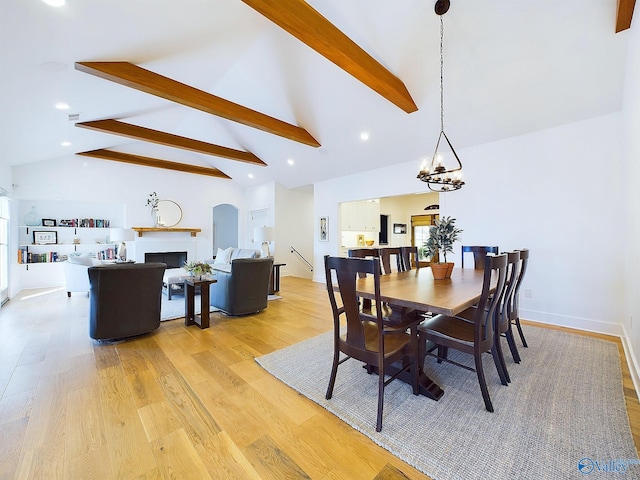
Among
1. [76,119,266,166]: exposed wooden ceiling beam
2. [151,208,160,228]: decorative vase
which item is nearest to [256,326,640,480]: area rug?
[76,119,266,166]: exposed wooden ceiling beam

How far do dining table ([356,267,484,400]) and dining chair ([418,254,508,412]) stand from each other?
12 centimetres

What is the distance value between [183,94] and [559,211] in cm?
537

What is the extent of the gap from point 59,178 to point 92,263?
266cm

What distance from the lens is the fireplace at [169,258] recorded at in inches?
292

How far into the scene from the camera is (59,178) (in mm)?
6191

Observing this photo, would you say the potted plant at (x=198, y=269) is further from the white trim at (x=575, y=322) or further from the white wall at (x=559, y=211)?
the white trim at (x=575, y=322)

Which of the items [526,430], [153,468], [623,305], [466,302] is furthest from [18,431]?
[623,305]

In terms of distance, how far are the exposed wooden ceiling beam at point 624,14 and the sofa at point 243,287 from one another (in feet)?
14.4

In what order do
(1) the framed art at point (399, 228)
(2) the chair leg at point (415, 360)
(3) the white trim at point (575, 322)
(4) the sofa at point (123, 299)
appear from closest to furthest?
1. (2) the chair leg at point (415, 360)
2. (4) the sofa at point (123, 299)
3. (3) the white trim at point (575, 322)
4. (1) the framed art at point (399, 228)

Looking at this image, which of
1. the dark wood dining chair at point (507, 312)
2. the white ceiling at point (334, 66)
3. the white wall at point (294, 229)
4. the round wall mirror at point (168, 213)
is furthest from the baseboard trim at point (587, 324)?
the round wall mirror at point (168, 213)

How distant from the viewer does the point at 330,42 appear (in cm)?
262

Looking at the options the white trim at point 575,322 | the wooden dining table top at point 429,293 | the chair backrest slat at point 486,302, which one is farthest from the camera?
the white trim at point 575,322

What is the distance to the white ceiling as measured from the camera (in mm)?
2430

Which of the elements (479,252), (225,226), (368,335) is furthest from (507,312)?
(225,226)
